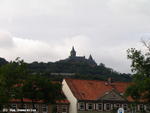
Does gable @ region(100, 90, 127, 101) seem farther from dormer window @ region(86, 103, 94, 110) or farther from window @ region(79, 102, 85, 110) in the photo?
window @ region(79, 102, 85, 110)

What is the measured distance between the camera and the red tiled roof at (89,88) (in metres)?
100

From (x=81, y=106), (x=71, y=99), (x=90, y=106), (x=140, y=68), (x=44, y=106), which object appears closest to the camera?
(x=140, y=68)

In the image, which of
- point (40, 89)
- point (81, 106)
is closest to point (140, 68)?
point (40, 89)

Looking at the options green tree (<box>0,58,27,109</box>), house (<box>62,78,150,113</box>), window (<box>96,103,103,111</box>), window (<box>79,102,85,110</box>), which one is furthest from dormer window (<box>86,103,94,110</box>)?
green tree (<box>0,58,27,109</box>)

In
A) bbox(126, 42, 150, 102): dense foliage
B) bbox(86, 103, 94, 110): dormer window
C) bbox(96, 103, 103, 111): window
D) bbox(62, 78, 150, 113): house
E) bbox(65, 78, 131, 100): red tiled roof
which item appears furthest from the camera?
bbox(96, 103, 103, 111): window

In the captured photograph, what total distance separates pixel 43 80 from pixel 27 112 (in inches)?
390

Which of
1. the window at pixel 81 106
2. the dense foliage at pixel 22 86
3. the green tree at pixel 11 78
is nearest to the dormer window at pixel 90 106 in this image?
the window at pixel 81 106

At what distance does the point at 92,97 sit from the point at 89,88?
3475 millimetres

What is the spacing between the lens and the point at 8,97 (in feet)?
212

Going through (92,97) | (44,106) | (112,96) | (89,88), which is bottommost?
(44,106)

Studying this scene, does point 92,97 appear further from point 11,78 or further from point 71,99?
point 11,78

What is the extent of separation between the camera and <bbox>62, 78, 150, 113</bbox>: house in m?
99.2

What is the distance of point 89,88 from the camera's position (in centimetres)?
10419

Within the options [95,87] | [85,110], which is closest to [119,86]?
[95,87]
